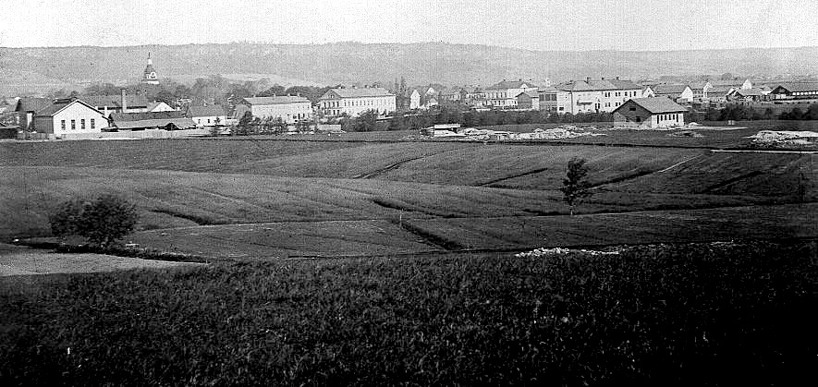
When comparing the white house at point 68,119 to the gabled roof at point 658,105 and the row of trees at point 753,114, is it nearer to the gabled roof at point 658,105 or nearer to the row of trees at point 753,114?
the row of trees at point 753,114

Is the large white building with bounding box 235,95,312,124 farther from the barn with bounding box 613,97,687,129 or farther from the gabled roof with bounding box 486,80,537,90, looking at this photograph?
the barn with bounding box 613,97,687,129

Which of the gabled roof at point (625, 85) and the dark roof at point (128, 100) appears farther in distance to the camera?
the gabled roof at point (625, 85)

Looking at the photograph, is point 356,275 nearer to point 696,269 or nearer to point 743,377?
point 696,269

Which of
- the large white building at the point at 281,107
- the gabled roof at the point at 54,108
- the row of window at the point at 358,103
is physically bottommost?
the gabled roof at the point at 54,108

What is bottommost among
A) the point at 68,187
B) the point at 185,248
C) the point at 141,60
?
the point at 185,248

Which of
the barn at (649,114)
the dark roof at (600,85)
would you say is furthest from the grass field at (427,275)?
the dark roof at (600,85)

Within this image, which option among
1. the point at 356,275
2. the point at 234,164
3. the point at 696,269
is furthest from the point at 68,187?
the point at 696,269

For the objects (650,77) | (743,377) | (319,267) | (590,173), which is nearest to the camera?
(743,377)
